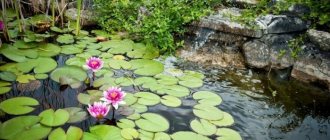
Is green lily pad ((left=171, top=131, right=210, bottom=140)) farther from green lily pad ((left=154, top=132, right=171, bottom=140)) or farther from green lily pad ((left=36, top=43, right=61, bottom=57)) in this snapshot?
green lily pad ((left=36, top=43, right=61, bottom=57))

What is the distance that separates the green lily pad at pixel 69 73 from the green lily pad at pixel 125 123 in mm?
909

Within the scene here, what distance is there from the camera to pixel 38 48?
4.22m

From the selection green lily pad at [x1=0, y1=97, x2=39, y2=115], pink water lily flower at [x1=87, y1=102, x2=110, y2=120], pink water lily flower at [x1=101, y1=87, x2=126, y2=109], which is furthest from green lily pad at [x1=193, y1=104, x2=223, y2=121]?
green lily pad at [x1=0, y1=97, x2=39, y2=115]

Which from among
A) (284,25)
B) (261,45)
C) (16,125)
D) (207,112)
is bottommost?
(16,125)

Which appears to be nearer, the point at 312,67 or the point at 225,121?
the point at 225,121

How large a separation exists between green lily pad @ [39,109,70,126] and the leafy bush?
5.94ft

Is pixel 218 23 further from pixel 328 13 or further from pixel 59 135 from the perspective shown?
pixel 59 135

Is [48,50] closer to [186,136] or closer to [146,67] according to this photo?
[146,67]

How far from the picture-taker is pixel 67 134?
2.67m

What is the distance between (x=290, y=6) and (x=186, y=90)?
2.14 metres

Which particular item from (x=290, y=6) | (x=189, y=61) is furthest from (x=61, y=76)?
(x=290, y=6)

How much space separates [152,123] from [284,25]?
8.21 ft

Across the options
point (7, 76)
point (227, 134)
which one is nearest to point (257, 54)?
point (227, 134)

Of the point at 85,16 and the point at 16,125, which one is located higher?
the point at 85,16
